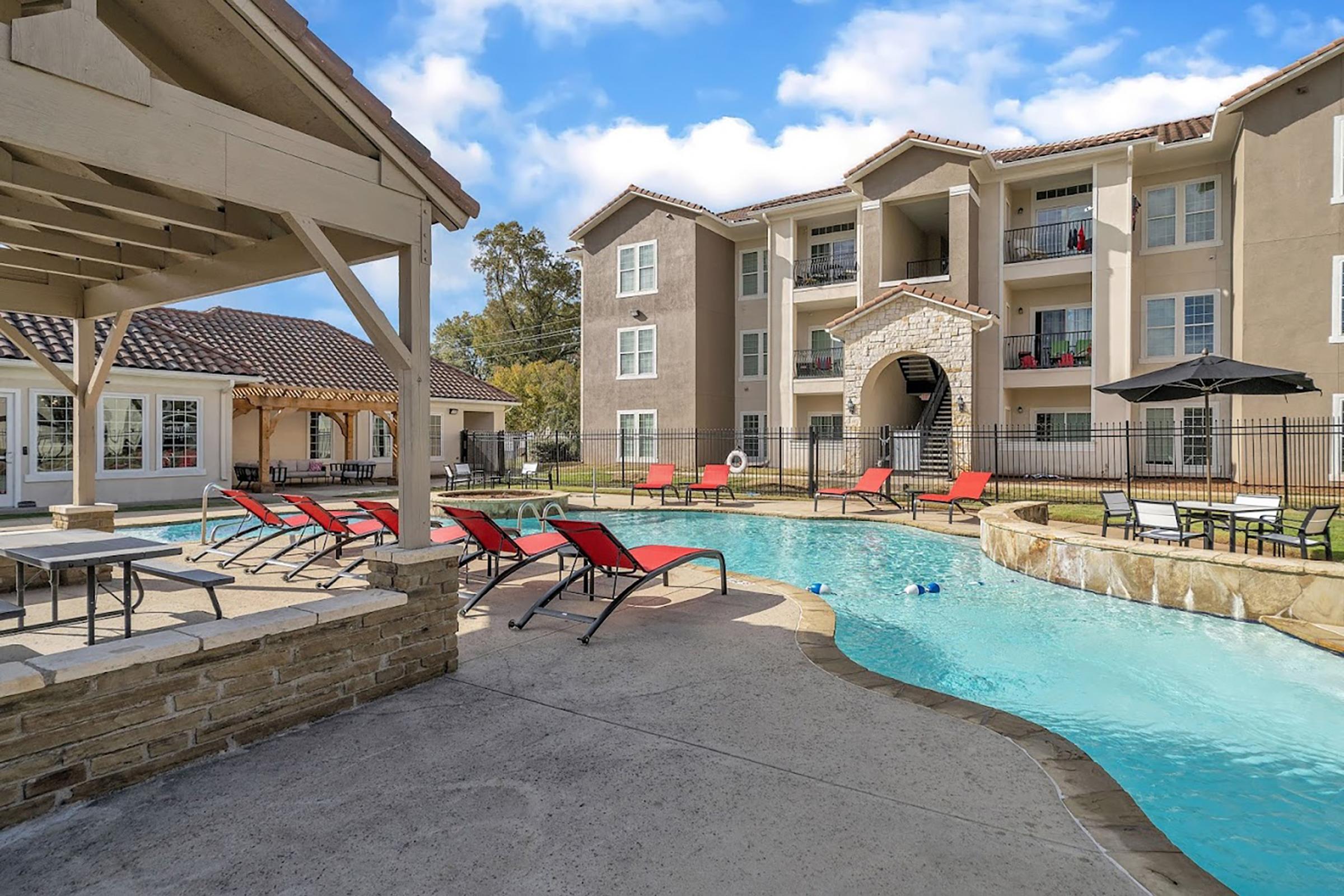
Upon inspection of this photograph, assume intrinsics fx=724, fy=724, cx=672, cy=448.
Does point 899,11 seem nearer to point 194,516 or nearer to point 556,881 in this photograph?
point 556,881

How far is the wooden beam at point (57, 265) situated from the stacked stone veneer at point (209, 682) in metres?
4.24

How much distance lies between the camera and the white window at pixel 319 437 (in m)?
23.7

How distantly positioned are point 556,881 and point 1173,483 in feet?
63.8

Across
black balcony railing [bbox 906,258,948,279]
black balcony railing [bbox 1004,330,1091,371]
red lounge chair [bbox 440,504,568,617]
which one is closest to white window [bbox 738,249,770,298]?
black balcony railing [bbox 906,258,948,279]

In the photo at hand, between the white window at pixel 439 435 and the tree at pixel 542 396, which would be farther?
the tree at pixel 542 396

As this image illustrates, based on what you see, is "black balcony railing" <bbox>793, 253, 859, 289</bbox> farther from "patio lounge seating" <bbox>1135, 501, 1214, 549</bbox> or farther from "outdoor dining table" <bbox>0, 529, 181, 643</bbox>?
"outdoor dining table" <bbox>0, 529, 181, 643</bbox>

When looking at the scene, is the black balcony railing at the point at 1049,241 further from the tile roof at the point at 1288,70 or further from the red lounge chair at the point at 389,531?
the red lounge chair at the point at 389,531

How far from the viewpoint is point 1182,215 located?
20047 millimetres

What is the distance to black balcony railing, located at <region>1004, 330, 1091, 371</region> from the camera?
2055 centimetres

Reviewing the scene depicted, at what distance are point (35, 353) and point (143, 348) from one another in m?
12.1

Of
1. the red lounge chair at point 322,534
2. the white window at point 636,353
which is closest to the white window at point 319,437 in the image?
the white window at point 636,353

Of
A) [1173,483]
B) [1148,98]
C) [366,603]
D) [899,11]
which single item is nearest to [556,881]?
[366,603]

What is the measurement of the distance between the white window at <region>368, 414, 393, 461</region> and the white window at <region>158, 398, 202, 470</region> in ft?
23.2

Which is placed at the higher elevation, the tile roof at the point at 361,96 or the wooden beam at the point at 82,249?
the tile roof at the point at 361,96
